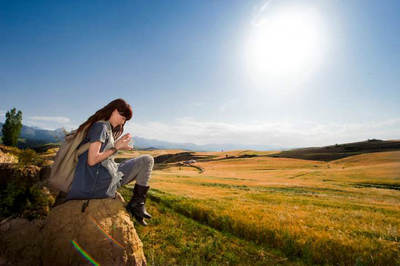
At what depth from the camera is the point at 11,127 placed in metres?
78.6

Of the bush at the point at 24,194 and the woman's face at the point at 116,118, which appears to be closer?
the bush at the point at 24,194

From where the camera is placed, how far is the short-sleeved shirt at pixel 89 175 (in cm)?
423

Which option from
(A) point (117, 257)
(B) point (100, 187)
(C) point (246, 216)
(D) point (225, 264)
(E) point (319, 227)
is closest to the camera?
(A) point (117, 257)

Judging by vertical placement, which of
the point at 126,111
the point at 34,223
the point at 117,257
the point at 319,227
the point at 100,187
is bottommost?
the point at 319,227

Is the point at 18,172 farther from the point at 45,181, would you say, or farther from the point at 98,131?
the point at 98,131

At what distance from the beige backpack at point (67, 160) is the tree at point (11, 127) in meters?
99.5

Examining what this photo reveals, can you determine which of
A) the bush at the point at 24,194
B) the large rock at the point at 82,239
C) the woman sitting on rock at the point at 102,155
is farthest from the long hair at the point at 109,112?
the bush at the point at 24,194

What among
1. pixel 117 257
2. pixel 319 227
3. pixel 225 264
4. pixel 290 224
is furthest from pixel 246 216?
pixel 117 257

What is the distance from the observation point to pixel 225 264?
542cm

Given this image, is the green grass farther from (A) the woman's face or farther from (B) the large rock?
(A) the woman's face

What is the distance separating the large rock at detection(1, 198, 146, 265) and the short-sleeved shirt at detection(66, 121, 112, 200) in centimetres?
24

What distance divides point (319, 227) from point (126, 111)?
851 centimetres

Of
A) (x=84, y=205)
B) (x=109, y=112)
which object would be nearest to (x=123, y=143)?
(x=109, y=112)

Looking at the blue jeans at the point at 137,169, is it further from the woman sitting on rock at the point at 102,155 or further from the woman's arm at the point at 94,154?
the woman's arm at the point at 94,154
